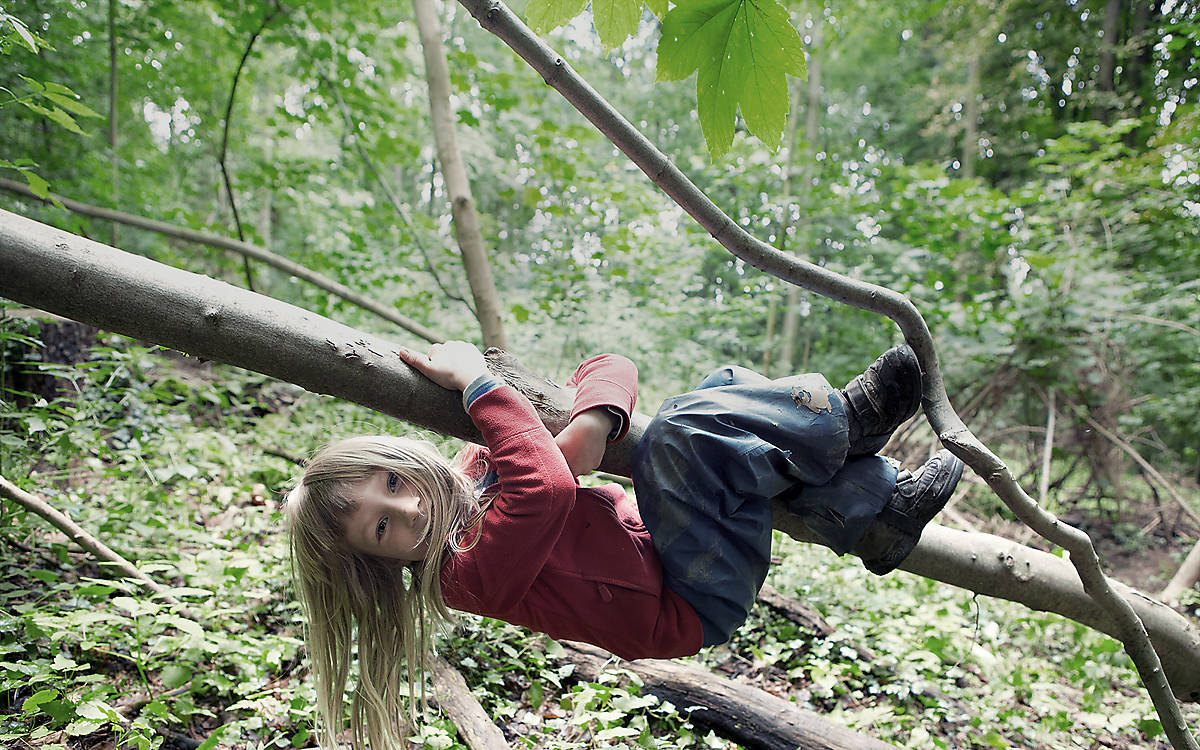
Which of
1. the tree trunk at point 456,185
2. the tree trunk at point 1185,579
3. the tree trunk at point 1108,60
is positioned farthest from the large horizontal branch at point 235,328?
the tree trunk at point 1108,60

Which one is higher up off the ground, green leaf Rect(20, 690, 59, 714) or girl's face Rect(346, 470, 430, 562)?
girl's face Rect(346, 470, 430, 562)

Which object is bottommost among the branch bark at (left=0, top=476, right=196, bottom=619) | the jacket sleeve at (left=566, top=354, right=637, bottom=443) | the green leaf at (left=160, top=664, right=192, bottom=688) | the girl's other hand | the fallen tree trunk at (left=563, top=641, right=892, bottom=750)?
the green leaf at (left=160, top=664, right=192, bottom=688)

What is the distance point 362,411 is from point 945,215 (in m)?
4.73

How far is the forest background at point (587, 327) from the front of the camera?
1.93 metres

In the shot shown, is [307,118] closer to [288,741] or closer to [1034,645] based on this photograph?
[288,741]

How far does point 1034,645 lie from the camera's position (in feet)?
9.69

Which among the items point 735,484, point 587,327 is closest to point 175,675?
point 735,484

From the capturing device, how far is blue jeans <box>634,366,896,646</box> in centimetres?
147

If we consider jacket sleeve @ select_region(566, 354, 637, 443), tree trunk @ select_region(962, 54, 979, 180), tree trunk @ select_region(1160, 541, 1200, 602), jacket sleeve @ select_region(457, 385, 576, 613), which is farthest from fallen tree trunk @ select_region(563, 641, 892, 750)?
tree trunk @ select_region(962, 54, 979, 180)

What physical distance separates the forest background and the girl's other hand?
2.30 ft

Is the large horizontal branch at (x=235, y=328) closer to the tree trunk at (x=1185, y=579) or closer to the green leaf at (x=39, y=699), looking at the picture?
the green leaf at (x=39, y=699)

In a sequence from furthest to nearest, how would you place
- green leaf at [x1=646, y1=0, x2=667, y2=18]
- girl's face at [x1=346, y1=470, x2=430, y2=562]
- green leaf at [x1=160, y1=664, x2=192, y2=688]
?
green leaf at [x1=160, y1=664, x2=192, y2=688] < girl's face at [x1=346, y1=470, x2=430, y2=562] < green leaf at [x1=646, y1=0, x2=667, y2=18]

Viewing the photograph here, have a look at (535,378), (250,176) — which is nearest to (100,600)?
(535,378)

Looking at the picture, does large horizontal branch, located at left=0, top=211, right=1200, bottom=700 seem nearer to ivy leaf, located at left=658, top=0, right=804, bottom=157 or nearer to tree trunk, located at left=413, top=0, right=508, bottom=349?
ivy leaf, located at left=658, top=0, right=804, bottom=157
